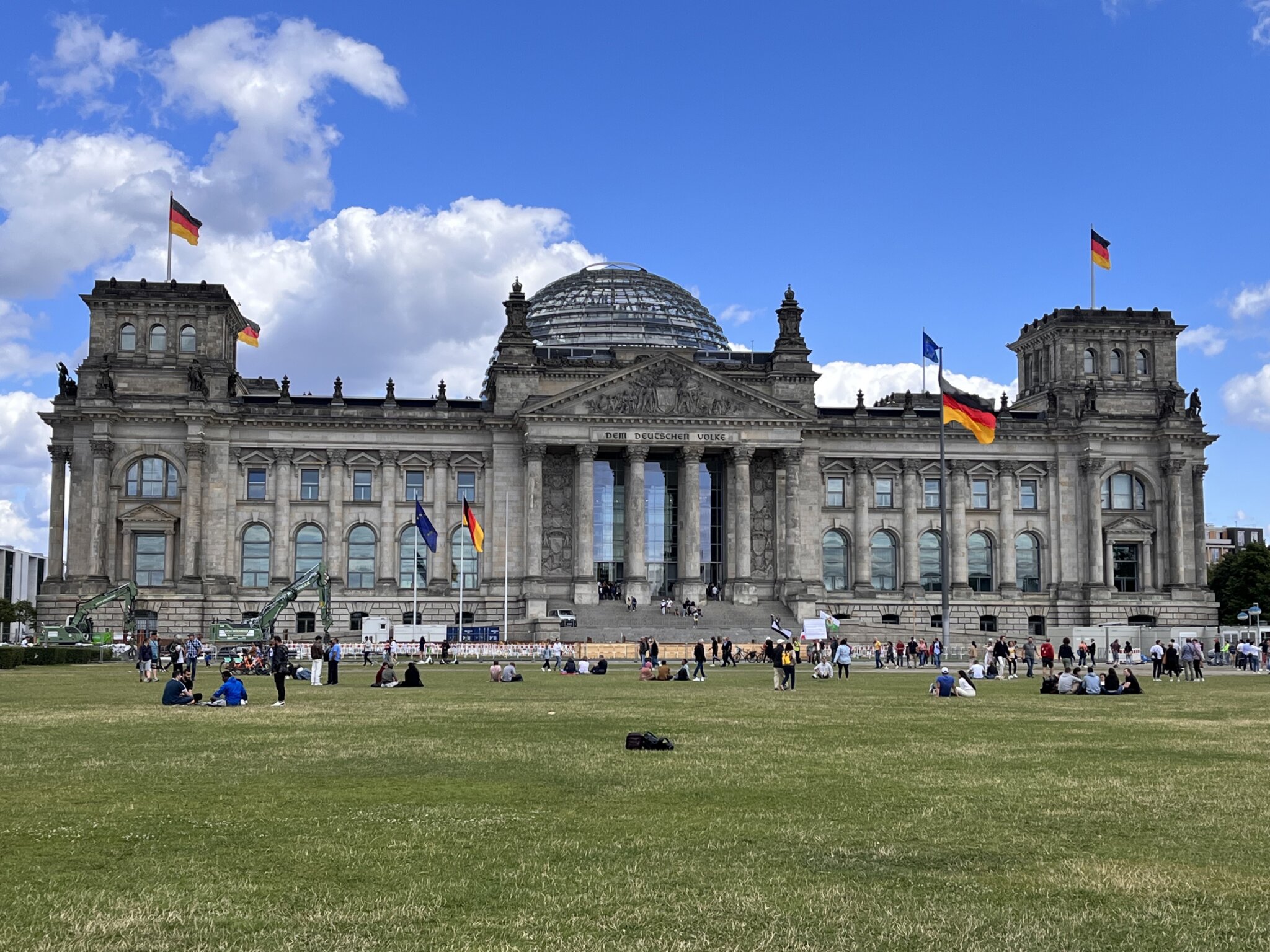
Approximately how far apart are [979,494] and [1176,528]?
14.8 metres

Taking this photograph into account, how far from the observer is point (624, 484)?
10650 centimetres

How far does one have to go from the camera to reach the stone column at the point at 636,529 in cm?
10062

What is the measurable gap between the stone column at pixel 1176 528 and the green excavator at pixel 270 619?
63541mm

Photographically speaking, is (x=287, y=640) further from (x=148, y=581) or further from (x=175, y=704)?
(x=175, y=704)

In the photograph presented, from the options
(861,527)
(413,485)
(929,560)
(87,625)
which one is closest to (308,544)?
(413,485)

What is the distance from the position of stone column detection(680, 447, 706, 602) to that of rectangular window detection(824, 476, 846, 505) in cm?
1198

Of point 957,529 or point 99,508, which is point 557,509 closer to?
point 957,529

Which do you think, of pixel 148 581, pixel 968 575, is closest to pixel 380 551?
pixel 148 581

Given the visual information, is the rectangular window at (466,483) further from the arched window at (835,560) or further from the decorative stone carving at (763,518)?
the arched window at (835,560)

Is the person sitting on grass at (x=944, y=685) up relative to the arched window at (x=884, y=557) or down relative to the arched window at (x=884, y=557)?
down

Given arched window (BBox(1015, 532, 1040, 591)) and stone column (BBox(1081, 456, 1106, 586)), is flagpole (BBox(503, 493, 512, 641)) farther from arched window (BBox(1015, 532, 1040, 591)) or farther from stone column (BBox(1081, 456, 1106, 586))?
stone column (BBox(1081, 456, 1106, 586))

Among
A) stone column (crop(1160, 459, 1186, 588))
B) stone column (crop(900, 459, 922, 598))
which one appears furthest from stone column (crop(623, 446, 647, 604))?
stone column (crop(1160, 459, 1186, 588))

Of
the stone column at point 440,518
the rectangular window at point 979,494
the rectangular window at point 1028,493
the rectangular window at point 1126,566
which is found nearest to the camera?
the stone column at point 440,518

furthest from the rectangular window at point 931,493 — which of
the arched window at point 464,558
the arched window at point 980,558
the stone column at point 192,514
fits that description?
the stone column at point 192,514
